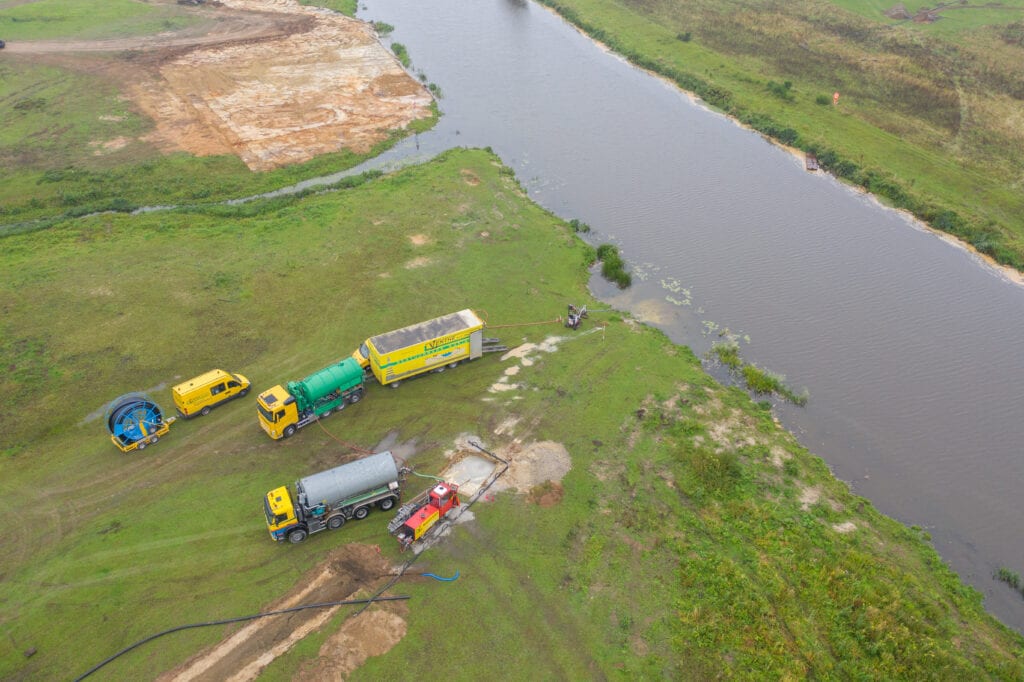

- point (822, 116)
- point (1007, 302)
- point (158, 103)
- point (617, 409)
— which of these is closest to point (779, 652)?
point (617, 409)

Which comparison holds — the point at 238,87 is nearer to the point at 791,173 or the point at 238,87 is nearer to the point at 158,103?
the point at 158,103

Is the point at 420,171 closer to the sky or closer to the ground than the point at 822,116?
closer to the ground

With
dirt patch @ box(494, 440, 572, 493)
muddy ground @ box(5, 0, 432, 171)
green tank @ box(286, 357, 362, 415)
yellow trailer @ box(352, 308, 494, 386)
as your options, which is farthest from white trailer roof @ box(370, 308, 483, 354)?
muddy ground @ box(5, 0, 432, 171)

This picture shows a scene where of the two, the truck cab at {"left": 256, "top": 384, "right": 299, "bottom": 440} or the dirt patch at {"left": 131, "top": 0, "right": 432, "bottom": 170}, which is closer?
the truck cab at {"left": 256, "top": 384, "right": 299, "bottom": 440}

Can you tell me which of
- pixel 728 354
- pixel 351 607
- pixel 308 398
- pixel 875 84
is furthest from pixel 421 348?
pixel 875 84

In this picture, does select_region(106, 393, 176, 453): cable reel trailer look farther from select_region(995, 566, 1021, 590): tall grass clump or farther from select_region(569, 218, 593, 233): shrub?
select_region(995, 566, 1021, 590): tall grass clump

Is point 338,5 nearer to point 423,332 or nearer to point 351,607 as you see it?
point 423,332
